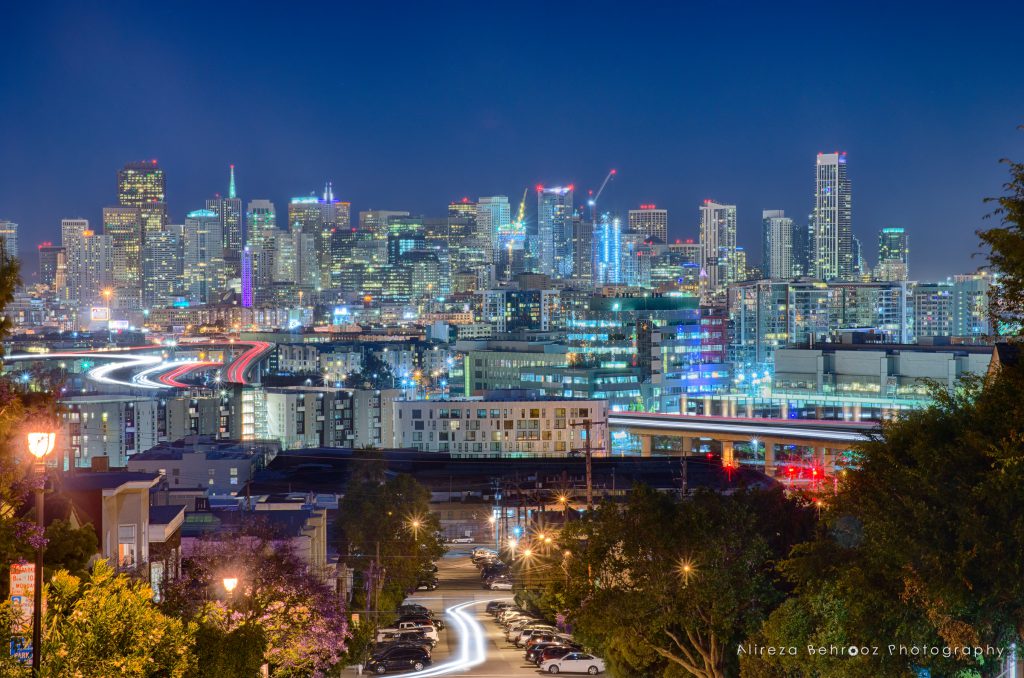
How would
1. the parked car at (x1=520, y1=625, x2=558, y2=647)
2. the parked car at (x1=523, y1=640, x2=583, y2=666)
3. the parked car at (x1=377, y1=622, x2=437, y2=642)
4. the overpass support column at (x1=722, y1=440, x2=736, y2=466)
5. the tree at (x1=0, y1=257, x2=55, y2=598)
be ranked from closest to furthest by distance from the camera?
the tree at (x1=0, y1=257, x2=55, y2=598)
the parked car at (x1=523, y1=640, x2=583, y2=666)
the parked car at (x1=520, y1=625, x2=558, y2=647)
the parked car at (x1=377, y1=622, x2=437, y2=642)
the overpass support column at (x1=722, y1=440, x2=736, y2=466)

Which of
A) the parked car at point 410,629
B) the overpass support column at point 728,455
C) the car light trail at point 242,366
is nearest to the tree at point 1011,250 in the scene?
the parked car at point 410,629

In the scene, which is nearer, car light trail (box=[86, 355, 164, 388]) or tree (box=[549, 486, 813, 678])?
tree (box=[549, 486, 813, 678])

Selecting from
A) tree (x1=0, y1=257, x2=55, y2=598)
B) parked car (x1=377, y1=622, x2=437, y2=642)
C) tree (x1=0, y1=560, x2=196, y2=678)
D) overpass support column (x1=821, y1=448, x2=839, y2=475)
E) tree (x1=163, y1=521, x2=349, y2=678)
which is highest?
tree (x1=0, y1=257, x2=55, y2=598)

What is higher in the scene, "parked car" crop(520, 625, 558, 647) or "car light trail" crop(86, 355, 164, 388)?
"car light trail" crop(86, 355, 164, 388)

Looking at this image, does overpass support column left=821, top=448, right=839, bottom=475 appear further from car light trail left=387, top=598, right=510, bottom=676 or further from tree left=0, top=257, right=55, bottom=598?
tree left=0, top=257, right=55, bottom=598

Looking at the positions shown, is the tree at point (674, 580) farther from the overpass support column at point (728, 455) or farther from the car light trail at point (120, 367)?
the car light trail at point (120, 367)

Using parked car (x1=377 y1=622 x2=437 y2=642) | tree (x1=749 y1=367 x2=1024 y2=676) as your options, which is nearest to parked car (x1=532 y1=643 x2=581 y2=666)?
parked car (x1=377 y1=622 x2=437 y2=642)

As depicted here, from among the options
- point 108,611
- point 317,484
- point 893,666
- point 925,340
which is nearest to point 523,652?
point 893,666
